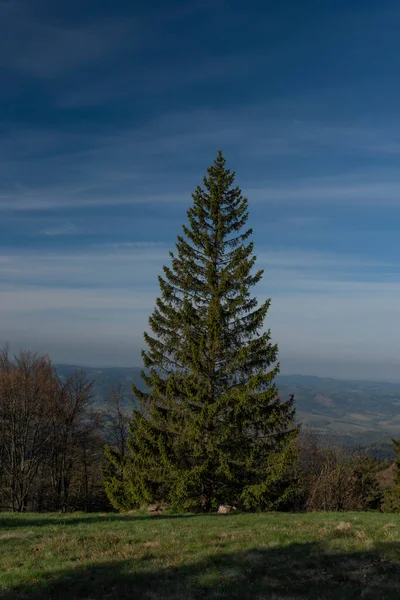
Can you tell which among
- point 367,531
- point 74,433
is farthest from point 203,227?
point 74,433

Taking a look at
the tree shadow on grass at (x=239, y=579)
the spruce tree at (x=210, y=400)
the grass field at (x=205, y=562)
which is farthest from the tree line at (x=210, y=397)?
the tree shadow on grass at (x=239, y=579)

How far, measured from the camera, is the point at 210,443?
74.4ft

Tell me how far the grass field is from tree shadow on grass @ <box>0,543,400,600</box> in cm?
2

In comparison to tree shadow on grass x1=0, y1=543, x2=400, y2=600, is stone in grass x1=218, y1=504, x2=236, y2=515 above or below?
below

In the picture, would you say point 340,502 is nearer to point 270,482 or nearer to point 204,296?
point 270,482

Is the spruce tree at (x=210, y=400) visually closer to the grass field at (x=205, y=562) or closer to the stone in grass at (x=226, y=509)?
the stone in grass at (x=226, y=509)

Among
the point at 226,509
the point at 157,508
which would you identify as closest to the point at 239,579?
the point at 226,509

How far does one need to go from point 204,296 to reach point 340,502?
106 ft

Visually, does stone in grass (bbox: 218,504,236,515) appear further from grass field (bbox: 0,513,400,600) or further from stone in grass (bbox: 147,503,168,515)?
grass field (bbox: 0,513,400,600)

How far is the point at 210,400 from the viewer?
2388cm

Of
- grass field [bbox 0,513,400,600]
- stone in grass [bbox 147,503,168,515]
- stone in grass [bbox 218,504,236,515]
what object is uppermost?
grass field [bbox 0,513,400,600]

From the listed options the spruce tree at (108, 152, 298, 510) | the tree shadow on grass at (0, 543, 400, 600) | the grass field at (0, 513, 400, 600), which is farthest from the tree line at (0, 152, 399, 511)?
the tree shadow on grass at (0, 543, 400, 600)

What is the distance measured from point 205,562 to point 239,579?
1311 millimetres

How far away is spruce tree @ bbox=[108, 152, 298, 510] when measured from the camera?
2281cm
